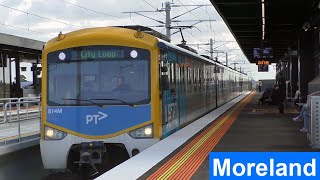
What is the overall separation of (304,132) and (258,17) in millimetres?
12176

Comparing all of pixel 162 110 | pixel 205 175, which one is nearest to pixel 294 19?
pixel 162 110

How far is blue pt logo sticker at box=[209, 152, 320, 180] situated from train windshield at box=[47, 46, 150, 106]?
4126 mm

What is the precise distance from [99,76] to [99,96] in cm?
37

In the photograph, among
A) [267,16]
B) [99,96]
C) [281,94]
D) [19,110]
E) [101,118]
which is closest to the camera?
[101,118]

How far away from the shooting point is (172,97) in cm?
1154

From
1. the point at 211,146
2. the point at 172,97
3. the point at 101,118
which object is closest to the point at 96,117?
the point at 101,118

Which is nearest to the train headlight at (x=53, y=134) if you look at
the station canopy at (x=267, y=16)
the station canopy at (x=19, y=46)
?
the station canopy at (x=267, y=16)

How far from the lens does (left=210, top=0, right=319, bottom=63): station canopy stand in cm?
2020

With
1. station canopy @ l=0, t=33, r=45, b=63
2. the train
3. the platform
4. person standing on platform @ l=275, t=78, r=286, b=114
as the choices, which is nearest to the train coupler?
the train

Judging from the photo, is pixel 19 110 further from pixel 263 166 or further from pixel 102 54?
pixel 263 166

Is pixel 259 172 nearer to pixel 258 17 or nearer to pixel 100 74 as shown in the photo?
pixel 100 74

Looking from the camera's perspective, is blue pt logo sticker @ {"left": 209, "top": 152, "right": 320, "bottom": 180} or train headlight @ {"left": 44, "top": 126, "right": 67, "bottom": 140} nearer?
blue pt logo sticker @ {"left": 209, "top": 152, "right": 320, "bottom": 180}

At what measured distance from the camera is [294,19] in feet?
80.3

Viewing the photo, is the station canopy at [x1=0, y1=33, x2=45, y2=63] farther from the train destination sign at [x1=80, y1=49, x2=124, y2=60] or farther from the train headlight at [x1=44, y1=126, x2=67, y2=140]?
the train headlight at [x1=44, y1=126, x2=67, y2=140]
